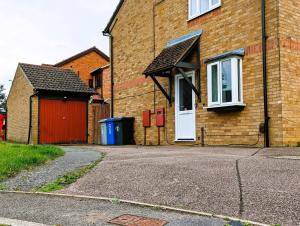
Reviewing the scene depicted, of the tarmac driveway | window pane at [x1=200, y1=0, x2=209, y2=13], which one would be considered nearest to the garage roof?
window pane at [x1=200, y1=0, x2=209, y2=13]

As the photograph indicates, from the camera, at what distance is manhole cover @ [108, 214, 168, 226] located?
3971 millimetres

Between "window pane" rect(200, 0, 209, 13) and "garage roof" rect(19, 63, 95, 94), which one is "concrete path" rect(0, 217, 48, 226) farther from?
"garage roof" rect(19, 63, 95, 94)

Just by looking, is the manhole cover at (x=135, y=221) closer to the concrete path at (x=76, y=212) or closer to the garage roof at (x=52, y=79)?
the concrete path at (x=76, y=212)

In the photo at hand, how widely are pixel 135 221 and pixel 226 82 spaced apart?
7661 millimetres

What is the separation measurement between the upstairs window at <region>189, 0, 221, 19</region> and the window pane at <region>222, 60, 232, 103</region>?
216 cm

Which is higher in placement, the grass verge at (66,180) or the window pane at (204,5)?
the window pane at (204,5)

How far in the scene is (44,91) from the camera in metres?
20.3

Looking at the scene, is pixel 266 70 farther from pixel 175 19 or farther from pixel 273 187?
pixel 273 187

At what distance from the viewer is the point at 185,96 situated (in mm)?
13250

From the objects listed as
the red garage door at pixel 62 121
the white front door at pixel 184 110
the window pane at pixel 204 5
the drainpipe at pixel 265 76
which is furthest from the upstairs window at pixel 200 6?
the red garage door at pixel 62 121

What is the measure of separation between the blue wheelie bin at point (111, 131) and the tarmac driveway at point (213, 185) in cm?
854

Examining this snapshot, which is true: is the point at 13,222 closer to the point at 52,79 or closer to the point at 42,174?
the point at 42,174

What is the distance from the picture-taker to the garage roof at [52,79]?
20.7 meters

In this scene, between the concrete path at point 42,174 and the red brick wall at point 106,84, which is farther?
the red brick wall at point 106,84
